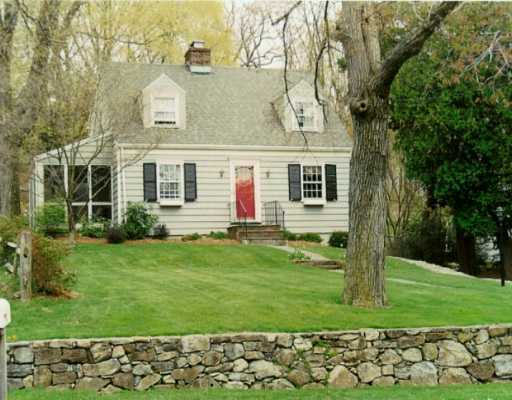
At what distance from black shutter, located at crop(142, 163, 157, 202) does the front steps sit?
2822 mm

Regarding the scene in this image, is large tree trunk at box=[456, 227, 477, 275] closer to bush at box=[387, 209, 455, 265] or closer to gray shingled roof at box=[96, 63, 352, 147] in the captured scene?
bush at box=[387, 209, 455, 265]

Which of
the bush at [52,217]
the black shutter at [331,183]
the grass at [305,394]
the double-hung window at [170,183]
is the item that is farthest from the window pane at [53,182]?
the grass at [305,394]

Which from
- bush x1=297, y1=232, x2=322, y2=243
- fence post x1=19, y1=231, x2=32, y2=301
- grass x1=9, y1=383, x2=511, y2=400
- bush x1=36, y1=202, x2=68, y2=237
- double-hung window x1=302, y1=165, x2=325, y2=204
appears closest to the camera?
grass x1=9, y1=383, x2=511, y2=400

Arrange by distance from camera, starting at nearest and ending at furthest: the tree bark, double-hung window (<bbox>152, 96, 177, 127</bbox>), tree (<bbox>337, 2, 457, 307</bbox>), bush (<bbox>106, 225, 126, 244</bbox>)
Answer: tree (<bbox>337, 2, 457, 307</bbox>)
the tree bark
bush (<bbox>106, 225, 126, 244</bbox>)
double-hung window (<bbox>152, 96, 177, 127</bbox>)

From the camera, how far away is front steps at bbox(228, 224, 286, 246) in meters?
22.5

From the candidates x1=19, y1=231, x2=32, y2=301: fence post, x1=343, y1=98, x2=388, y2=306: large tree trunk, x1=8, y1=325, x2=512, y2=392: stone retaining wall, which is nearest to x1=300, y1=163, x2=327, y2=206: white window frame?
x1=343, y1=98, x2=388, y2=306: large tree trunk

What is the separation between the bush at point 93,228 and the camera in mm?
22016

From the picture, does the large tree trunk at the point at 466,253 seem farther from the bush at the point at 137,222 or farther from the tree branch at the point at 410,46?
the tree branch at the point at 410,46

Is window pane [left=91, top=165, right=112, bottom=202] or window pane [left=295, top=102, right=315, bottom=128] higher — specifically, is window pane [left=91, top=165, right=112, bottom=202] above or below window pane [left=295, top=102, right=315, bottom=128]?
below

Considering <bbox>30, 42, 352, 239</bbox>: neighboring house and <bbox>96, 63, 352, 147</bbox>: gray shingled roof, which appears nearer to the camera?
<bbox>30, 42, 352, 239</bbox>: neighboring house

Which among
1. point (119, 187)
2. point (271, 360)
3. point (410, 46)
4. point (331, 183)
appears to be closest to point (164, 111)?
point (119, 187)

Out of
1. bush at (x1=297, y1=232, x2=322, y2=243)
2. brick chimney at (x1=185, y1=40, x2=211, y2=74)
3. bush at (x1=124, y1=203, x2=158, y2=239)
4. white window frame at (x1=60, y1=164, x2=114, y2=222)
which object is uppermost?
Result: brick chimney at (x1=185, y1=40, x2=211, y2=74)

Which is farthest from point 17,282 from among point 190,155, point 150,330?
point 190,155

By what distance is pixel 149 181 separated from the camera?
899 inches
